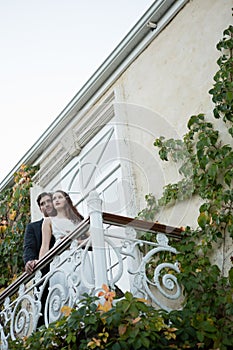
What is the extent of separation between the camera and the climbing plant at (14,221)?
7.44 meters

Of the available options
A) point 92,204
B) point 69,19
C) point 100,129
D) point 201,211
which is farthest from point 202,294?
point 69,19

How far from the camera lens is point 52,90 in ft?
26.8

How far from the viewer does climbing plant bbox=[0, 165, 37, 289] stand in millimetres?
7438

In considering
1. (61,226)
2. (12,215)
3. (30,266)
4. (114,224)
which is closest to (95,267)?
(114,224)

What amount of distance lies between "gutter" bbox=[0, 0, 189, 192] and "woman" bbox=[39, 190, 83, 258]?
167 cm

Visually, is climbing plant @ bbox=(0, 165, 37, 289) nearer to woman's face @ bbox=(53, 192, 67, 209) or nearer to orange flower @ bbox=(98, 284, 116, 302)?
woman's face @ bbox=(53, 192, 67, 209)

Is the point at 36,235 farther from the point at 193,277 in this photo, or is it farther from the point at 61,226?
the point at 193,277

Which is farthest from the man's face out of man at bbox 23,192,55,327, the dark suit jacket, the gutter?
the gutter

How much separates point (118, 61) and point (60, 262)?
266 cm

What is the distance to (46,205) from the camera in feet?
18.6

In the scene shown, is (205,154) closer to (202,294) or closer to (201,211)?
(201,211)

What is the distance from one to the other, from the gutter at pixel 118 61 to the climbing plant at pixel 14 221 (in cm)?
36

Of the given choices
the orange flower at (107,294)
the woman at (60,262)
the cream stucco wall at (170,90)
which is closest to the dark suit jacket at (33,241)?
the woman at (60,262)

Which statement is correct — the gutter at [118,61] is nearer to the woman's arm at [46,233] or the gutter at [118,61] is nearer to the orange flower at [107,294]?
the woman's arm at [46,233]
